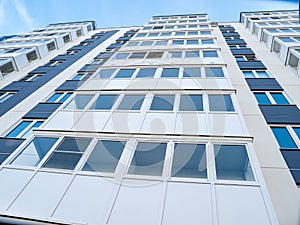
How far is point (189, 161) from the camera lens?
5.47 meters

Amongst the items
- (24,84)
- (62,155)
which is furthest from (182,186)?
(24,84)

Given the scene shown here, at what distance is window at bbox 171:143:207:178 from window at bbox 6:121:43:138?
7.73 meters

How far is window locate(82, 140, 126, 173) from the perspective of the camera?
17.9ft

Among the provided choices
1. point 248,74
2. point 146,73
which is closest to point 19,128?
point 146,73

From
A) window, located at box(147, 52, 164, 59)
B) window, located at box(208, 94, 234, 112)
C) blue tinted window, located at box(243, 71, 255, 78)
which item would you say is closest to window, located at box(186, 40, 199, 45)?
window, located at box(147, 52, 164, 59)

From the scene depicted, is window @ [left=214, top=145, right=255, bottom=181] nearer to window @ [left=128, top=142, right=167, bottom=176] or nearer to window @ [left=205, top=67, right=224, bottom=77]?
window @ [left=128, top=142, right=167, bottom=176]

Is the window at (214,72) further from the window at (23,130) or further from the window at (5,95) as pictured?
the window at (5,95)

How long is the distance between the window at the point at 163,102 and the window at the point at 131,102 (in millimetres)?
550

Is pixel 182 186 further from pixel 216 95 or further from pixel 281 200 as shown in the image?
pixel 216 95

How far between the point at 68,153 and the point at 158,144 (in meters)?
2.81

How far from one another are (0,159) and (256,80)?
13175 millimetres

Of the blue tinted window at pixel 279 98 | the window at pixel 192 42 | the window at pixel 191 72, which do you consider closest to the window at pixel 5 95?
the window at pixel 191 72

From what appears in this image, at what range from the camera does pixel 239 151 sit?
5.71 m

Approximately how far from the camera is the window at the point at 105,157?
546 centimetres
